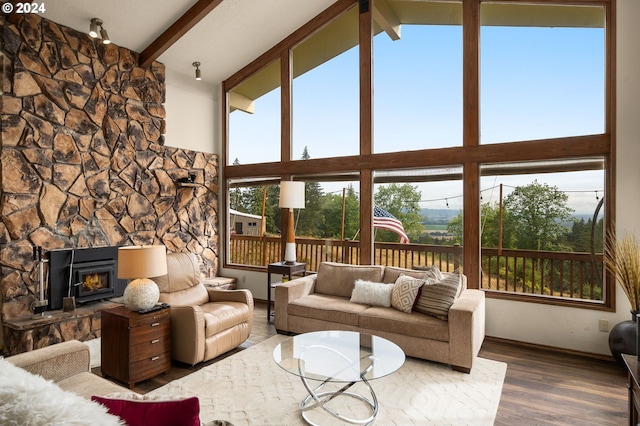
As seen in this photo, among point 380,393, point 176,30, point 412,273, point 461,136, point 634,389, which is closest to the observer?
point 634,389

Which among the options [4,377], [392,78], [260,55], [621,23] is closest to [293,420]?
[4,377]

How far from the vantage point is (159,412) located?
124 cm

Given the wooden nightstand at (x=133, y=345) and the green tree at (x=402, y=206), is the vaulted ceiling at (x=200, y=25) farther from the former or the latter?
the wooden nightstand at (x=133, y=345)

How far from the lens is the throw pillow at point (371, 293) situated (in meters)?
3.99

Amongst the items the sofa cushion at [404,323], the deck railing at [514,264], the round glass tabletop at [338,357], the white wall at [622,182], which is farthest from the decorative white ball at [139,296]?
the white wall at [622,182]

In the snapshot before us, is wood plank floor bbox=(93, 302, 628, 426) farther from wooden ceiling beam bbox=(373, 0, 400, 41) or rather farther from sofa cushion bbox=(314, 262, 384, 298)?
wooden ceiling beam bbox=(373, 0, 400, 41)

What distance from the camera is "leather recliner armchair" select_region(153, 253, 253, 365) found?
11.0ft

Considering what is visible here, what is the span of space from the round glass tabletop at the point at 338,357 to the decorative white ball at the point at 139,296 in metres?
1.20

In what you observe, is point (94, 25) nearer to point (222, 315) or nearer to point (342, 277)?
point (222, 315)

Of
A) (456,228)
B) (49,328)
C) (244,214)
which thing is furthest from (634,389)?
(244,214)

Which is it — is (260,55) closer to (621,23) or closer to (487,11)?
(487,11)

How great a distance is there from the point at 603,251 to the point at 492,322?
1341mm

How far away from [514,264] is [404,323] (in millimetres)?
1705

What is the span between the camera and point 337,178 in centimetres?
540
